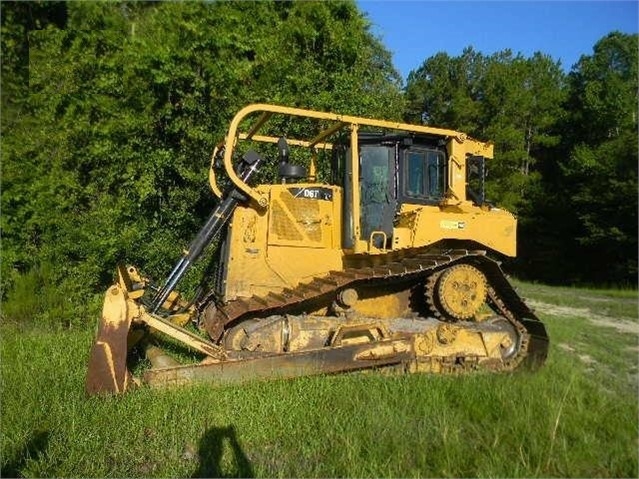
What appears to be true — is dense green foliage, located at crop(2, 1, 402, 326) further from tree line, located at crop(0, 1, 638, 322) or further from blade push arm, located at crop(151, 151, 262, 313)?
blade push arm, located at crop(151, 151, 262, 313)

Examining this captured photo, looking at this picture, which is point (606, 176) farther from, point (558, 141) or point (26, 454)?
point (26, 454)

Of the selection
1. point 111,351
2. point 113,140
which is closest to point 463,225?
point 111,351

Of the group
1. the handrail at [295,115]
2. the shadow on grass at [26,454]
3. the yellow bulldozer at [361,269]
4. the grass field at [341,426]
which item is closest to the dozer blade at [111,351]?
the grass field at [341,426]

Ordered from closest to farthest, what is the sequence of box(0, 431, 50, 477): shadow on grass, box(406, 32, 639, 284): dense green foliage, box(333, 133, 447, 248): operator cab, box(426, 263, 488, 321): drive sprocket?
1. box(0, 431, 50, 477): shadow on grass
2. box(426, 263, 488, 321): drive sprocket
3. box(333, 133, 447, 248): operator cab
4. box(406, 32, 639, 284): dense green foliage

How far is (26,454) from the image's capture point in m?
4.37

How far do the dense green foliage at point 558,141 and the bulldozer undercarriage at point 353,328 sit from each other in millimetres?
17129

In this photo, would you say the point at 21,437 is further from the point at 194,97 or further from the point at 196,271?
the point at 194,97

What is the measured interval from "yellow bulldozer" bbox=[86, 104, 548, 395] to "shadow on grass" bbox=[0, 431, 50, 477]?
1.58 meters

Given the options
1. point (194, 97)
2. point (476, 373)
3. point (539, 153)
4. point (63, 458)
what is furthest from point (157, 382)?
point (539, 153)

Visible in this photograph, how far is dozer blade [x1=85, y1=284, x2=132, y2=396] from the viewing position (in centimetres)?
550

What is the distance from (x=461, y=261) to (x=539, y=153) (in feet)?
97.6

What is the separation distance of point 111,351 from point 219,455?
1.77 m

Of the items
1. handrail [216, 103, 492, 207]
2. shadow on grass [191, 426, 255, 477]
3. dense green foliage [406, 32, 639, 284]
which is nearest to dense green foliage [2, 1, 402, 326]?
handrail [216, 103, 492, 207]

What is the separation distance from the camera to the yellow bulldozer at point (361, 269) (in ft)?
21.1
